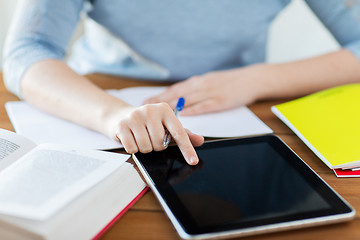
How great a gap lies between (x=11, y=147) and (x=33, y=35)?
38 centimetres

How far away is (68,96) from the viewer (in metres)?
0.82

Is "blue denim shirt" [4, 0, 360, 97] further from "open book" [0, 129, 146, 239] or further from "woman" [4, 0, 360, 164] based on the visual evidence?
"open book" [0, 129, 146, 239]

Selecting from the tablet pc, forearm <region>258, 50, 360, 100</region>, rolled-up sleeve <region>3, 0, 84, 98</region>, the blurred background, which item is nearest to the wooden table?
the tablet pc

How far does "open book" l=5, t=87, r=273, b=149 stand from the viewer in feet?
2.40

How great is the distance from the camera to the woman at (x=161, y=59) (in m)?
0.76

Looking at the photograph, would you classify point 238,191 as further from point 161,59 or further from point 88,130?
point 161,59

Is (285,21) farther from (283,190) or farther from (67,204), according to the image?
(67,204)

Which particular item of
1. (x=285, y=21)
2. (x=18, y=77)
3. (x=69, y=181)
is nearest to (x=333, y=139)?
(x=69, y=181)

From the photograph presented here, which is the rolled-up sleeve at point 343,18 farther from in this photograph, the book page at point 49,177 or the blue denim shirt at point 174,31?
the book page at point 49,177

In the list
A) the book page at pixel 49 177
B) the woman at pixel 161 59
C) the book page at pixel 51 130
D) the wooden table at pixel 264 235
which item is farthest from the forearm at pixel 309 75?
the book page at pixel 49 177

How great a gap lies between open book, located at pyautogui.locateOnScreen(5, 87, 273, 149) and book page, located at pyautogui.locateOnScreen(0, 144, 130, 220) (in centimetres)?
13

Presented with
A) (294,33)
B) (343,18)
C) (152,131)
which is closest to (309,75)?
(343,18)


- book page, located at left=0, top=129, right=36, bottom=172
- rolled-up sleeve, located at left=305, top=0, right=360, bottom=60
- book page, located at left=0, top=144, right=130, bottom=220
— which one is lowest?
book page, located at left=0, top=129, right=36, bottom=172

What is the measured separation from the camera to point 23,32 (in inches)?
37.0
